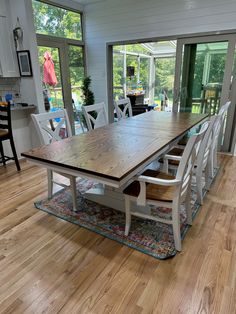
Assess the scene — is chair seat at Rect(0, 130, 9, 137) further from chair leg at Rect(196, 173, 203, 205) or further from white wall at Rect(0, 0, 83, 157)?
chair leg at Rect(196, 173, 203, 205)

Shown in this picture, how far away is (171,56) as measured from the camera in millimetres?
8852

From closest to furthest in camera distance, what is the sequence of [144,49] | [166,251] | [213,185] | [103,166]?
[103,166], [166,251], [213,185], [144,49]

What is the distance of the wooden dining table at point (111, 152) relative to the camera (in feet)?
5.09

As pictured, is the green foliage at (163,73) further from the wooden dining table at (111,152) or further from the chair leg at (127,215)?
the chair leg at (127,215)

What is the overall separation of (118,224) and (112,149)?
2.57ft

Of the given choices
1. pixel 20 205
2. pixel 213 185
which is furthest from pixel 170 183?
pixel 20 205

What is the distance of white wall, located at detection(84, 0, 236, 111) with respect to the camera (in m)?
3.67

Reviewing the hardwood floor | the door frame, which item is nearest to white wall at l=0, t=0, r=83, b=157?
the door frame

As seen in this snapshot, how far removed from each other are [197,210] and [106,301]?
1421mm

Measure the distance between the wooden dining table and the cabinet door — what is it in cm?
218

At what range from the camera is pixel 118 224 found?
7.27ft

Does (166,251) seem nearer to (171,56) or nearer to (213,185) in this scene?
(213,185)

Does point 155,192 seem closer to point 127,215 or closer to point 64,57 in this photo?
point 127,215

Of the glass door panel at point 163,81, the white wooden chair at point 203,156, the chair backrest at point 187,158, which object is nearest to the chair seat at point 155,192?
the chair backrest at point 187,158
